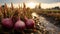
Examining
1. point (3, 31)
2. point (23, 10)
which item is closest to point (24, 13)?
point (23, 10)

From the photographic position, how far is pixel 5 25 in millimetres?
829

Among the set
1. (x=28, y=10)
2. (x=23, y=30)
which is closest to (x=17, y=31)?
(x=23, y=30)

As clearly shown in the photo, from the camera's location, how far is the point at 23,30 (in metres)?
0.84

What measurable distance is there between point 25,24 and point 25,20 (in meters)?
0.02

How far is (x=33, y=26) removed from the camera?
85cm

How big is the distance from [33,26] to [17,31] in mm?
76

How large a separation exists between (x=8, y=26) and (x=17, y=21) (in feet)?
0.14

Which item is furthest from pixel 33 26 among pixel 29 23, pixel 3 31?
pixel 3 31

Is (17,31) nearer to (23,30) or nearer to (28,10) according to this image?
(23,30)

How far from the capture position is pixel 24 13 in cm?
88

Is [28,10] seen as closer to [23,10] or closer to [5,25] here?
[23,10]

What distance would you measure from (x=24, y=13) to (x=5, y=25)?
11 cm

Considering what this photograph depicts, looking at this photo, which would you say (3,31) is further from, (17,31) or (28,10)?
(28,10)

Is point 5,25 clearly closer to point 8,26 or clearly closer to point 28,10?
point 8,26
